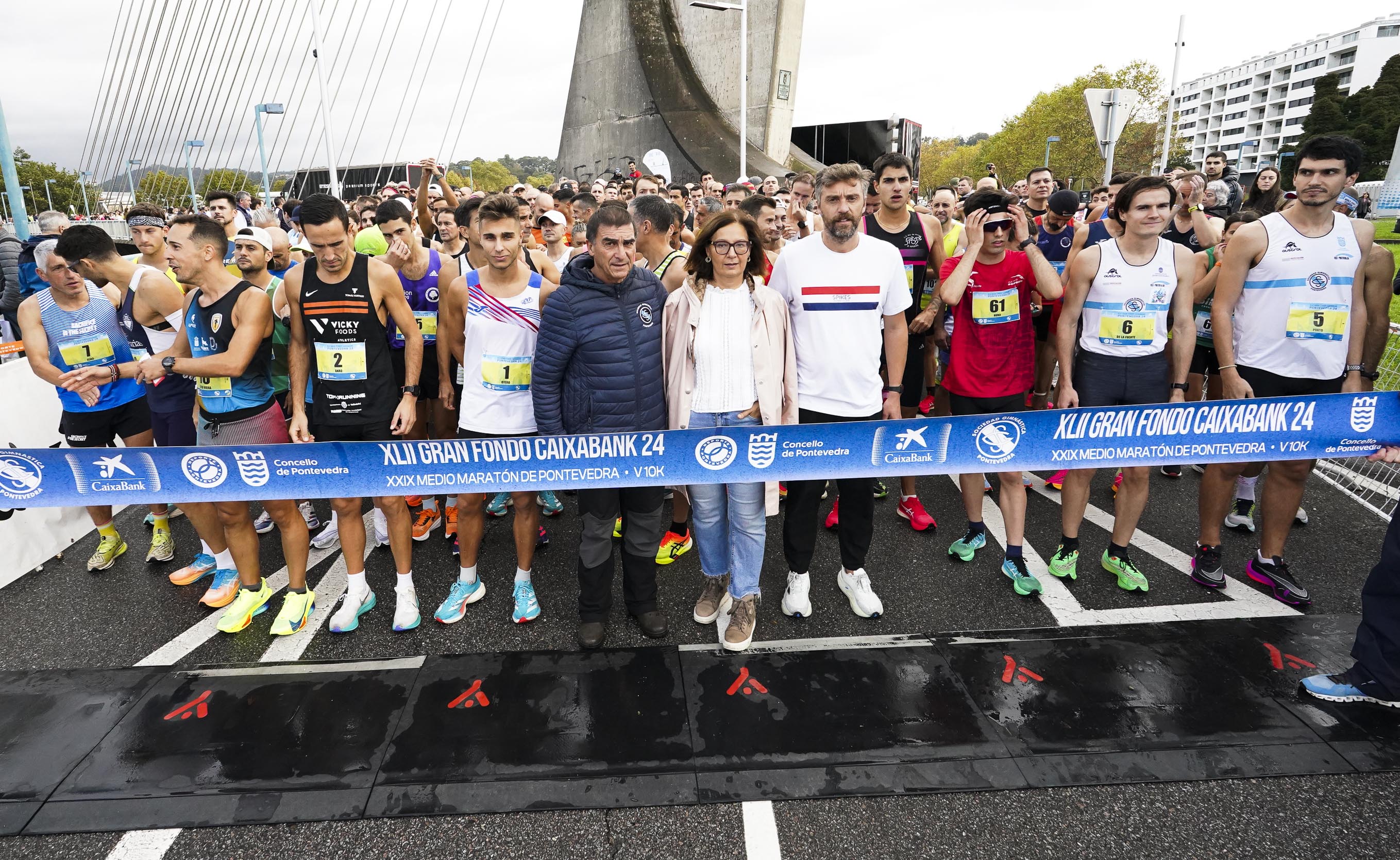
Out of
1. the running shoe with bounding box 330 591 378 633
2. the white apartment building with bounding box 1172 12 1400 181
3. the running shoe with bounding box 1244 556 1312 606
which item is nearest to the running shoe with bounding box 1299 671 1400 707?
the running shoe with bounding box 1244 556 1312 606

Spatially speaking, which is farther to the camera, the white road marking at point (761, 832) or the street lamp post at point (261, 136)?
the street lamp post at point (261, 136)

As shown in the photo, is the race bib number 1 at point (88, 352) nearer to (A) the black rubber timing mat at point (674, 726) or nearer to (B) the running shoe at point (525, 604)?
(A) the black rubber timing mat at point (674, 726)

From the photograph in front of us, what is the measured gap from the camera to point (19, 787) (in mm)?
2727

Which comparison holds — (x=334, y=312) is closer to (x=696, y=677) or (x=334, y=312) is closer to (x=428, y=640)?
(x=428, y=640)

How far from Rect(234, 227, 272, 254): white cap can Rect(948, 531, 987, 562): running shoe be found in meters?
4.68

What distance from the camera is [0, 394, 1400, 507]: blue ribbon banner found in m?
3.19

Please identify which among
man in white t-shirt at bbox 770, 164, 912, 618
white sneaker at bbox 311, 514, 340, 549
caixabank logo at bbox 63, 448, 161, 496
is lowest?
white sneaker at bbox 311, 514, 340, 549

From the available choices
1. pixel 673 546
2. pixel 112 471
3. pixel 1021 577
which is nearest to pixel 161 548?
pixel 112 471

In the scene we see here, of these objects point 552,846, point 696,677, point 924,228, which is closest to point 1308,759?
point 696,677

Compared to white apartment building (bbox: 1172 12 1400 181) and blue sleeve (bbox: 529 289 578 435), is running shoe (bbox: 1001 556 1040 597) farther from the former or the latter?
white apartment building (bbox: 1172 12 1400 181)

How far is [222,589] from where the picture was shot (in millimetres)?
4188

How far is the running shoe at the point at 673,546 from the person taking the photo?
4691 mm

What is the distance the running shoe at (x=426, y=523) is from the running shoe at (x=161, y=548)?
1524mm

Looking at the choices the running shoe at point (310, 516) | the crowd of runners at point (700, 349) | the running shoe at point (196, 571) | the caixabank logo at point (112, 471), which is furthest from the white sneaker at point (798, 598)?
the running shoe at point (310, 516)
